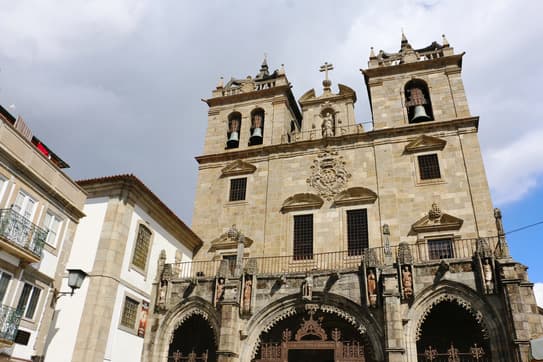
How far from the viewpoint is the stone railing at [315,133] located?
2335cm

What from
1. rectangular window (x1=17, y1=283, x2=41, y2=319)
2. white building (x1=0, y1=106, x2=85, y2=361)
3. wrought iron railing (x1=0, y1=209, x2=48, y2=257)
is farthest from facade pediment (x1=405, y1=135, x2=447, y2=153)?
rectangular window (x1=17, y1=283, x2=41, y2=319)

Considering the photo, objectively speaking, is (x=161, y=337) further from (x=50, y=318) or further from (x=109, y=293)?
(x=50, y=318)

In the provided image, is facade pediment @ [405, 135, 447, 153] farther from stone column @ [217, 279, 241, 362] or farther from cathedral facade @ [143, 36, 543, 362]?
stone column @ [217, 279, 241, 362]

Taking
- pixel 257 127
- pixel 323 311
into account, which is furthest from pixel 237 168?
pixel 323 311

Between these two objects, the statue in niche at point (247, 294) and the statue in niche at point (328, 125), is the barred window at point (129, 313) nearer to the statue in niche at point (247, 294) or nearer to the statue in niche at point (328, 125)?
the statue in niche at point (247, 294)

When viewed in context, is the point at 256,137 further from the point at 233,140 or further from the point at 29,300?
the point at 29,300

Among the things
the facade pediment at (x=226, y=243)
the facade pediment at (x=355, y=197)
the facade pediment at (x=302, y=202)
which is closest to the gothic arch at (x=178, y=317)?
the facade pediment at (x=226, y=243)

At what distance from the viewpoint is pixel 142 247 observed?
18.6 meters

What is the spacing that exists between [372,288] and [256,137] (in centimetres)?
1250

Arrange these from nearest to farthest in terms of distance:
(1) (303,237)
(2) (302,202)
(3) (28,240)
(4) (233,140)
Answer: (3) (28,240), (1) (303,237), (2) (302,202), (4) (233,140)

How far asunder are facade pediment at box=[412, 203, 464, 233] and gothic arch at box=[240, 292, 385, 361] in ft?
18.5

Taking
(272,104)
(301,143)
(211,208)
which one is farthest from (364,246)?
(272,104)

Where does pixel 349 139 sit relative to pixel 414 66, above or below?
below

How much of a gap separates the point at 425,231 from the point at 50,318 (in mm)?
15337
